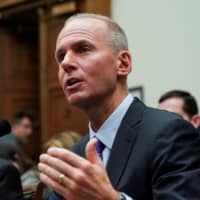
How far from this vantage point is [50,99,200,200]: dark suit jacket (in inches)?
65.9

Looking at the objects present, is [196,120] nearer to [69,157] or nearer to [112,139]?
[112,139]

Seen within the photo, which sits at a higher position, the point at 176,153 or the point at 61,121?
the point at 176,153

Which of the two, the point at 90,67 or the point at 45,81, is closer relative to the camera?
the point at 90,67

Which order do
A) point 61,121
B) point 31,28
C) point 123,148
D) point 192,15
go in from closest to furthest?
1. point 123,148
2. point 192,15
3. point 61,121
4. point 31,28

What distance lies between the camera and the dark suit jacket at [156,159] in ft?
5.49

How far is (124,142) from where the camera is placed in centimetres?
189

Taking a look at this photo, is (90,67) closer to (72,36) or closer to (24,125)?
(72,36)

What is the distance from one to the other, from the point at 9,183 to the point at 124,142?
2.10 feet

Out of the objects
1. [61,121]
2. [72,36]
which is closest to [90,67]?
[72,36]

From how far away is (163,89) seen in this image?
16.4 feet

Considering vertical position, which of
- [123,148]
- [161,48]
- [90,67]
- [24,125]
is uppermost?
[90,67]

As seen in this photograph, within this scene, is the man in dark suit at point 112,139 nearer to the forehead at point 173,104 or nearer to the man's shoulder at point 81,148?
the man's shoulder at point 81,148

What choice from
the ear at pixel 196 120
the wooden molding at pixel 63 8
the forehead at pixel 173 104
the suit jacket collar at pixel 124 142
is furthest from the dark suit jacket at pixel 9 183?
the wooden molding at pixel 63 8

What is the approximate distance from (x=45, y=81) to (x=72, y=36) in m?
4.57
